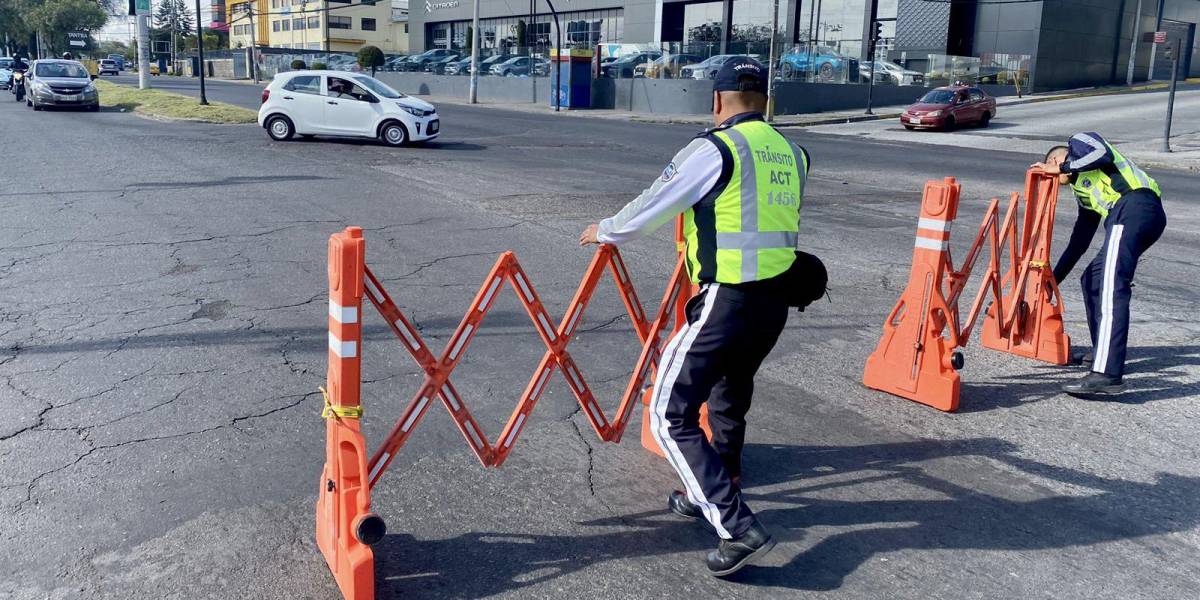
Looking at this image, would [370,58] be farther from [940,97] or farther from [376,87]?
[376,87]

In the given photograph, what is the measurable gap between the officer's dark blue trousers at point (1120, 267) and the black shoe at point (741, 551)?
3.47m

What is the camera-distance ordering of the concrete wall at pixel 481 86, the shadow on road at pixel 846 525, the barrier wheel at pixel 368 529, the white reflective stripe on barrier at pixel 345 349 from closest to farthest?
1. the barrier wheel at pixel 368 529
2. the white reflective stripe on barrier at pixel 345 349
3. the shadow on road at pixel 846 525
4. the concrete wall at pixel 481 86

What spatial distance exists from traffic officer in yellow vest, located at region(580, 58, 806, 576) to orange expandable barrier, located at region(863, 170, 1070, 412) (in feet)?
7.57

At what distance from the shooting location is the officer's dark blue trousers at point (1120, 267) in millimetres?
5816

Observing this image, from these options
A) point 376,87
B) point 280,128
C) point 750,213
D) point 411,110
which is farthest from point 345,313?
point 280,128

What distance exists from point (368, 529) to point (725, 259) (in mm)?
1639

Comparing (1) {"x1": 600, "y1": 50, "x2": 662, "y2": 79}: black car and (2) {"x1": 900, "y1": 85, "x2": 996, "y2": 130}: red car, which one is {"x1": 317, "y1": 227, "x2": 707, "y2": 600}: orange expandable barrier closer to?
(2) {"x1": 900, "y1": 85, "x2": 996, "y2": 130}: red car

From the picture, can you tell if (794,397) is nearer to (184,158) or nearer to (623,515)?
(623,515)

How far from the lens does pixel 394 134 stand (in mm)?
20438

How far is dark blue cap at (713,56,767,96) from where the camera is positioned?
11.8 ft

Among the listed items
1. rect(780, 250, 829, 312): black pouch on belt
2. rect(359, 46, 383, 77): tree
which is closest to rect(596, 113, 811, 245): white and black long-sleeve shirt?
rect(780, 250, 829, 312): black pouch on belt

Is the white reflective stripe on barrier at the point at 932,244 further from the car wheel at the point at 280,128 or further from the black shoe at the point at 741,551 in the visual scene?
the car wheel at the point at 280,128

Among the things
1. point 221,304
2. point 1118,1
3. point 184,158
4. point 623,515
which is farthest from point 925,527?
point 1118,1

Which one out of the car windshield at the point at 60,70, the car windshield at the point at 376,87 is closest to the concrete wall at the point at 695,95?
the car windshield at the point at 376,87
